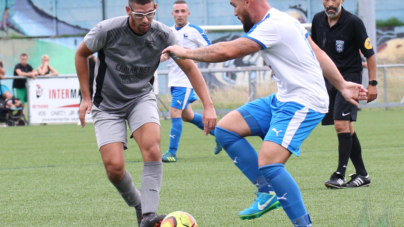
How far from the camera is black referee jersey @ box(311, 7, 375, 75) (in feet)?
19.9

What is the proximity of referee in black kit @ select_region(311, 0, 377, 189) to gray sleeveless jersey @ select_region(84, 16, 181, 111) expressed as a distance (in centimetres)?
219

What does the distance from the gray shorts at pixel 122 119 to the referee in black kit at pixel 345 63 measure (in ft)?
7.16

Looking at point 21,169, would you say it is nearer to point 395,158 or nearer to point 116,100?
point 116,100

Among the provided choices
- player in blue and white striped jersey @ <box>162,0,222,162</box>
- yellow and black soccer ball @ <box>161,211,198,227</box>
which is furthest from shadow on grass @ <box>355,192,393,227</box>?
player in blue and white striped jersey @ <box>162,0,222,162</box>

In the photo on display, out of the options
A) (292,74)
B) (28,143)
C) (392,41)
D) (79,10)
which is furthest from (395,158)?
(79,10)

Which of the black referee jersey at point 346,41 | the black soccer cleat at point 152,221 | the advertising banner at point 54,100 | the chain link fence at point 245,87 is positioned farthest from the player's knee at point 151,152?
the chain link fence at point 245,87

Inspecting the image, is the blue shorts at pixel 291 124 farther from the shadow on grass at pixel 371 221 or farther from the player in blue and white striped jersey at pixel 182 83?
the player in blue and white striped jersey at pixel 182 83

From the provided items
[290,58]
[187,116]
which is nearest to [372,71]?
[290,58]

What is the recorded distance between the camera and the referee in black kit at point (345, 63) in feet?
19.7

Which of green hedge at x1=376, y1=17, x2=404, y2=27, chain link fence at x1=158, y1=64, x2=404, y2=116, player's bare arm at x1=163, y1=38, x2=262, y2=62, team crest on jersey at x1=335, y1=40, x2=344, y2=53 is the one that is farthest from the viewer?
green hedge at x1=376, y1=17, x2=404, y2=27

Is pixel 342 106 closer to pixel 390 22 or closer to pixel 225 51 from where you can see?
pixel 225 51

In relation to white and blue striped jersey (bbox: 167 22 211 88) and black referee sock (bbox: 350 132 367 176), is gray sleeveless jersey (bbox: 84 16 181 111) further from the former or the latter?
white and blue striped jersey (bbox: 167 22 211 88)

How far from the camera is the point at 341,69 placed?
6238 millimetres

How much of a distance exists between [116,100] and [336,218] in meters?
1.87
